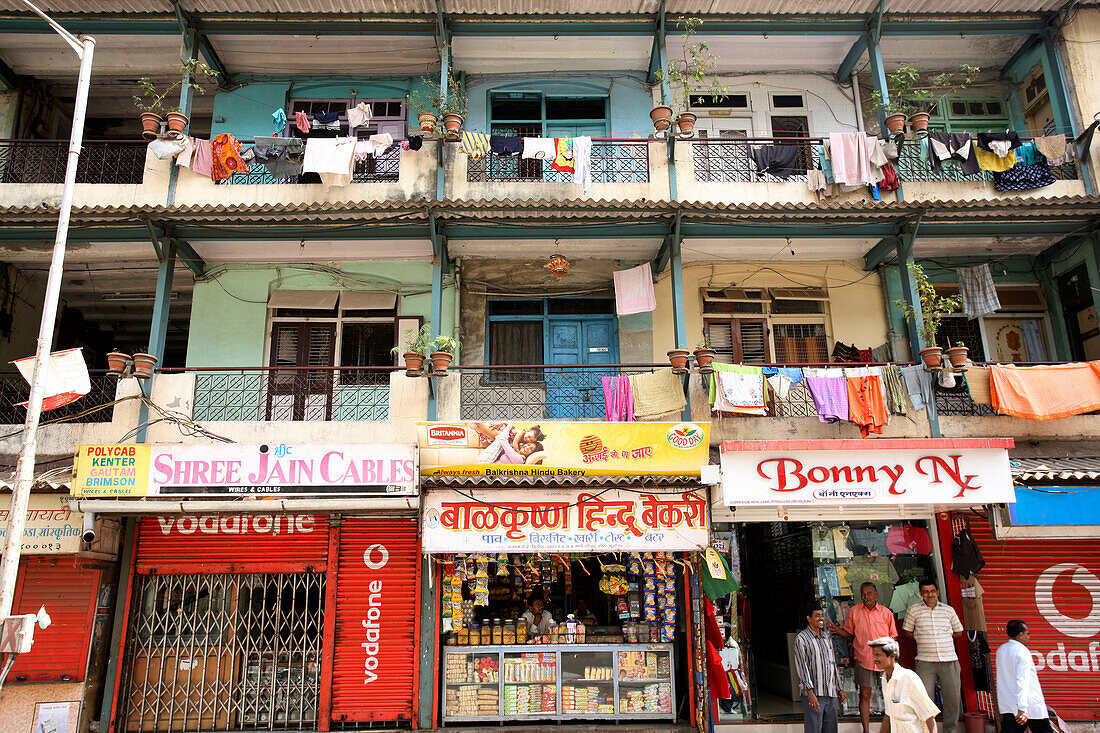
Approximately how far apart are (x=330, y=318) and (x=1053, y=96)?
12.7 m

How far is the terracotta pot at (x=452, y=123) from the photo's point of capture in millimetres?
11398

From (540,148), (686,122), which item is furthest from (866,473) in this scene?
(540,148)

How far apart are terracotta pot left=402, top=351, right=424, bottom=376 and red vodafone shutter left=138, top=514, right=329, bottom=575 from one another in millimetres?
2531

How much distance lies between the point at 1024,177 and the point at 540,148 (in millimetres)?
7770

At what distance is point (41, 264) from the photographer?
12875 mm

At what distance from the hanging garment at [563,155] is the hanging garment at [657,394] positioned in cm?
356

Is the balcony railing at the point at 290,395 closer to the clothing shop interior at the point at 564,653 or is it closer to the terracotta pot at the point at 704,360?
the clothing shop interior at the point at 564,653

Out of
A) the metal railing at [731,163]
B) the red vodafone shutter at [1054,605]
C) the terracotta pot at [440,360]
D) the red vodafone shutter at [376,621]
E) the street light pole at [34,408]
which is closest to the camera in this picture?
the street light pole at [34,408]

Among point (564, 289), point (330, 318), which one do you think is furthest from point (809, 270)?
point (330, 318)

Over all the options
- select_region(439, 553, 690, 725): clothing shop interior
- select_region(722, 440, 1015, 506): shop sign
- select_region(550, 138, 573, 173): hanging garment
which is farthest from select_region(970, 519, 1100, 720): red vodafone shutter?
select_region(550, 138, 573, 173): hanging garment

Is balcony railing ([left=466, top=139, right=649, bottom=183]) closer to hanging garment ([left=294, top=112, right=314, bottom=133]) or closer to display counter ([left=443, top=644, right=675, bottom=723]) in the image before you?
hanging garment ([left=294, top=112, right=314, bottom=133])

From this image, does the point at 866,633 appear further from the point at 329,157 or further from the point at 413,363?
the point at 329,157

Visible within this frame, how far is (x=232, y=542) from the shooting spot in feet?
35.1

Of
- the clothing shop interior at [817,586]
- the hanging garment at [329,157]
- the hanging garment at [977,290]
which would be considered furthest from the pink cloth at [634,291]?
the hanging garment at [977,290]
